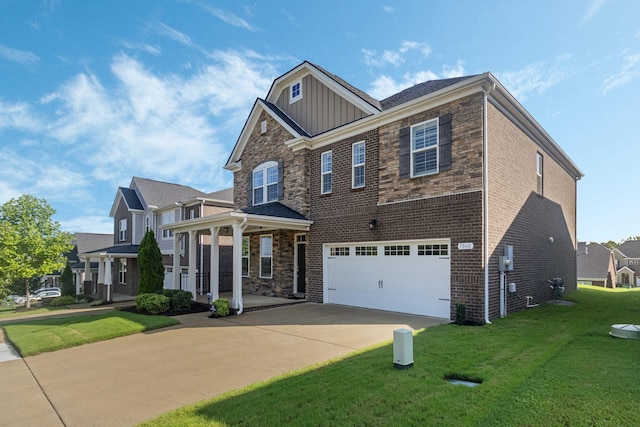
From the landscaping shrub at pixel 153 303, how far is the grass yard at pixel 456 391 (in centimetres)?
845

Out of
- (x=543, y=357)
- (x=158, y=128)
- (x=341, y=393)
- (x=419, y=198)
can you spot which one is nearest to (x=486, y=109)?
(x=419, y=198)

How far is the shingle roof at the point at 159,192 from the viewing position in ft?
86.6

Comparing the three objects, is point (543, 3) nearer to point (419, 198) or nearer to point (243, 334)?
point (419, 198)

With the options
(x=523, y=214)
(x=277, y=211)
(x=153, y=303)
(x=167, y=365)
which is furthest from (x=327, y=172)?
(x=167, y=365)

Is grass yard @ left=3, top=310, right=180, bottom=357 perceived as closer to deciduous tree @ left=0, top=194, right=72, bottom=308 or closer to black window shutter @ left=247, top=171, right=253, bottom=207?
black window shutter @ left=247, top=171, right=253, bottom=207

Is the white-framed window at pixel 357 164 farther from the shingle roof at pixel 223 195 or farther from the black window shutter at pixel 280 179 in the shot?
the shingle roof at pixel 223 195

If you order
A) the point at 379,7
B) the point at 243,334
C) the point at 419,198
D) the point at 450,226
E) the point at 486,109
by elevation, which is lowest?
the point at 243,334

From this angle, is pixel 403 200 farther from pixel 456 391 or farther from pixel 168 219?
pixel 168 219

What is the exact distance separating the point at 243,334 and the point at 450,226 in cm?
598

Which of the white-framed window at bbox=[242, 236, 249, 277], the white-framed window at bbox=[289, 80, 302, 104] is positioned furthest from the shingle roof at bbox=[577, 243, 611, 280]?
A: the white-framed window at bbox=[289, 80, 302, 104]

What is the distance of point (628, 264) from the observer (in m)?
56.7

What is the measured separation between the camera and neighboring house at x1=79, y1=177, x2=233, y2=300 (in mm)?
21328

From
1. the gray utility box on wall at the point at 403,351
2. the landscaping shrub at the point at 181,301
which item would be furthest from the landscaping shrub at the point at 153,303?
the gray utility box on wall at the point at 403,351

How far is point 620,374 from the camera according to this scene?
4914 mm
